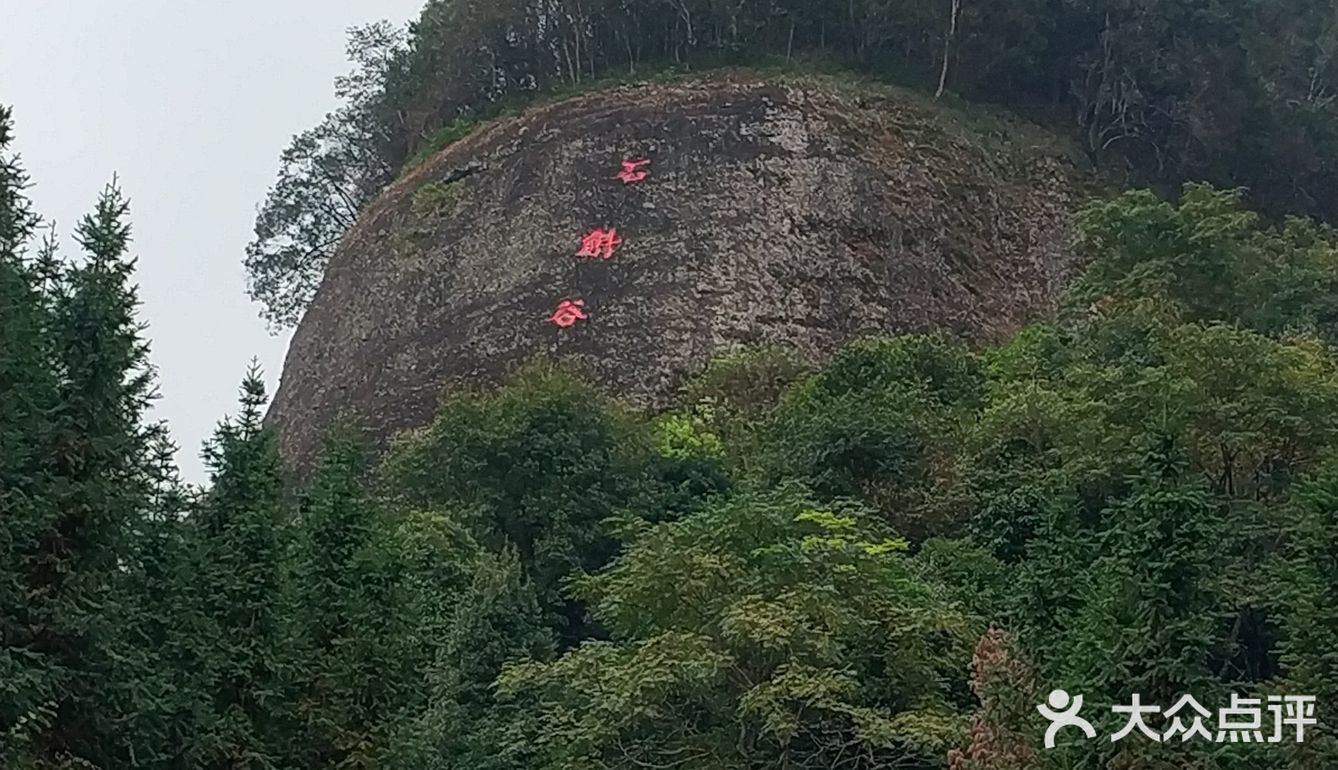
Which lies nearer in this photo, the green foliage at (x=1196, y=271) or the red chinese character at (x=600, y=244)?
the green foliage at (x=1196, y=271)

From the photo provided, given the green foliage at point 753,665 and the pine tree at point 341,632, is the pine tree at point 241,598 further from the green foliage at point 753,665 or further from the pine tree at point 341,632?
the green foliage at point 753,665

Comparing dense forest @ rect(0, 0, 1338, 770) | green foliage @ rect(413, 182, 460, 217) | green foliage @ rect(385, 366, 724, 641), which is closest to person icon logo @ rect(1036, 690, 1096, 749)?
dense forest @ rect(0, 0, 1338, 770)

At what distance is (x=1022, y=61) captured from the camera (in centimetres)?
3572

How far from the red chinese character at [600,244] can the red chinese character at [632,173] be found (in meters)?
1.31

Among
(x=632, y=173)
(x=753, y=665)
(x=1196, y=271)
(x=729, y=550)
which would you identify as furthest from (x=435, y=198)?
(x=753, y=665)

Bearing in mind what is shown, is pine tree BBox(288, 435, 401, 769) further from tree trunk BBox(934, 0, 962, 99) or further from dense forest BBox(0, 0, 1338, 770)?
tree trunk BBox(934, 0, 962, 99)

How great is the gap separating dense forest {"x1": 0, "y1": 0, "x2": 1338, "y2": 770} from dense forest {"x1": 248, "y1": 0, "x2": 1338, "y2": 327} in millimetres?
8456

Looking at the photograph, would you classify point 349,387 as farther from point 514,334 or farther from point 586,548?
point 586,548

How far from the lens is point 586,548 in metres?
19.3

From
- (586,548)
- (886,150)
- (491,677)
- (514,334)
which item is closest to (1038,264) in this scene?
(886,150)

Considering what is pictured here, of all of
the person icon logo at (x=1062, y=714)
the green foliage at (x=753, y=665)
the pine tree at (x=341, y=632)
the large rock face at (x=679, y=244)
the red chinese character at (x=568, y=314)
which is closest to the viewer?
the person icon logo at (x=1062, y=714)

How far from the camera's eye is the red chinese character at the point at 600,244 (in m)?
30.6

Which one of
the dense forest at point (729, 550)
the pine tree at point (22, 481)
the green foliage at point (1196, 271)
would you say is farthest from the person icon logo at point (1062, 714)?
the green foliage at point (1196, 271)

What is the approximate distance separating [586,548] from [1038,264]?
16345 millimetres
